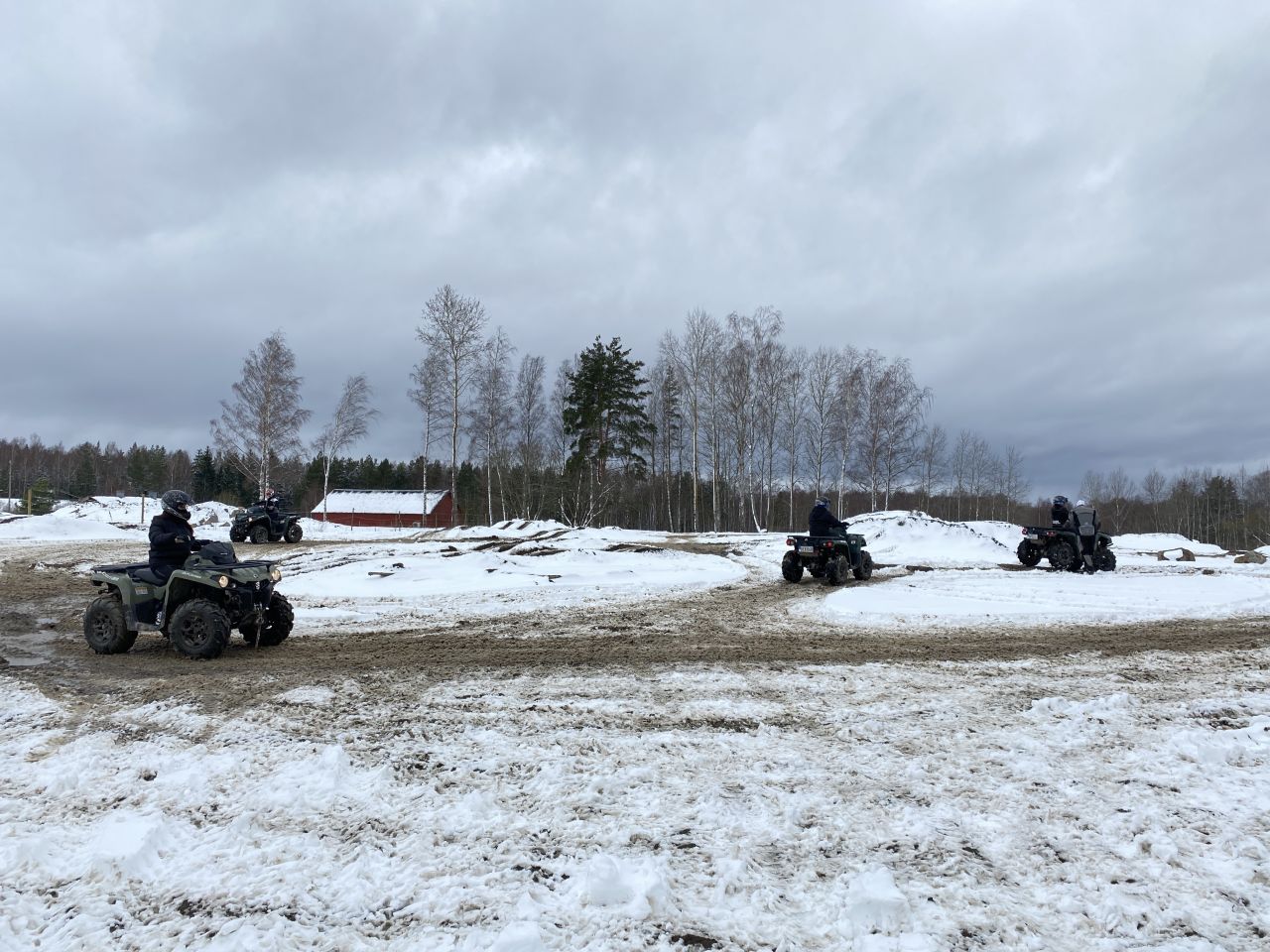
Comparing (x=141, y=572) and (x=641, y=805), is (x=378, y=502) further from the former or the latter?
(x=641, y=805)

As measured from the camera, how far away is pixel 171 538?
264 inches

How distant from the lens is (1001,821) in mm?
3082

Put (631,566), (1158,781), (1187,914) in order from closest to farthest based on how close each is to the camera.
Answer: (1187,914) → (1158,781) → (631,566)

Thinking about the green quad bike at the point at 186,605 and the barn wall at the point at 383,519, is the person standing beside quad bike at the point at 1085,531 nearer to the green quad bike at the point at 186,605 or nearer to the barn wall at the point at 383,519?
the green quad bike at the point at 186,605

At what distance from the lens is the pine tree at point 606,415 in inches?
1547

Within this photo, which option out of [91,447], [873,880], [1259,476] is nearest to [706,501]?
[873,880]

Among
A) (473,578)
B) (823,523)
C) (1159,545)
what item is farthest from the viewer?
(1159,545)

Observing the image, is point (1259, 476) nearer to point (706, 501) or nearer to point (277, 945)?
point (706, 501)

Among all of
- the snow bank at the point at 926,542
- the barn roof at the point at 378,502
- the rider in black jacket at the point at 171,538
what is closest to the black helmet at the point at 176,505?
the rider in black jacket at the point at 171,538

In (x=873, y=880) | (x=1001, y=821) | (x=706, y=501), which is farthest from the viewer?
(x=706, y=501)

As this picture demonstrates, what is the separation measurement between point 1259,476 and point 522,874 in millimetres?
94634

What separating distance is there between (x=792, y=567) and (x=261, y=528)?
1698 cm

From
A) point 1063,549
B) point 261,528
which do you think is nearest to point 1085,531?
point 1063,549

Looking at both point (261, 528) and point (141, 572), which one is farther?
point (261, 528)
